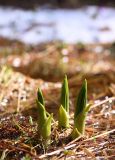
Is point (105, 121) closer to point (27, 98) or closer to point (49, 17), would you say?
point (27, 98)

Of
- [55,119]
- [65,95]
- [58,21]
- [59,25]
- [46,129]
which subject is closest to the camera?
[46,129]

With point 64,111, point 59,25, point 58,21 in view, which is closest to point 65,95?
point 64,111

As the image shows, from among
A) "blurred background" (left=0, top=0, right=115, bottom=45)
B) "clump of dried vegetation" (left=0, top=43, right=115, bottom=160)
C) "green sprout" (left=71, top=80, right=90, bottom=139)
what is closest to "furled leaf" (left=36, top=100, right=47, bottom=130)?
"clump of dried vegetation" (left=0, top=43, right=115, bottom=160)

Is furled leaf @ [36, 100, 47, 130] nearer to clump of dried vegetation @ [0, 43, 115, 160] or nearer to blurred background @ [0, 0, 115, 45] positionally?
clump of dried vegetation @ [0, 43, 115, 160]

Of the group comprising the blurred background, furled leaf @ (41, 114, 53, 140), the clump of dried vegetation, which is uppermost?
furled leaf @ (41, 114, 53, 140)

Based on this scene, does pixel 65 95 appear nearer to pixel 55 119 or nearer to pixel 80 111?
pixel 80 111

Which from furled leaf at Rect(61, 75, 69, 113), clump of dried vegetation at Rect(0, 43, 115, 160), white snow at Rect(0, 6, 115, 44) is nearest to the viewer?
clump of dried vegetation at Rect(0, 43, 115, 160)

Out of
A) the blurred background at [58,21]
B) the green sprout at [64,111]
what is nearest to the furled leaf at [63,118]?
the green sprout at [64,111]

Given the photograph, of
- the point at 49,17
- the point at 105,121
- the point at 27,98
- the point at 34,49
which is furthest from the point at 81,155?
the point at 49,17

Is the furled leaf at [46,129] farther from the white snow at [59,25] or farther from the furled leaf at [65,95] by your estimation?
the white snow at [59,25]
